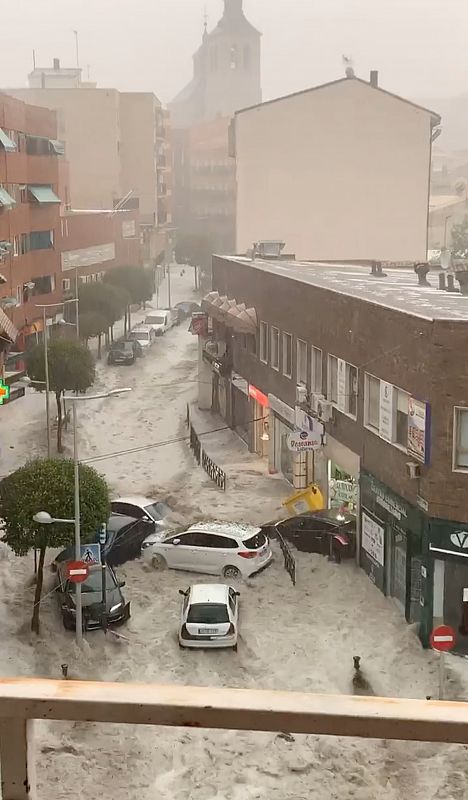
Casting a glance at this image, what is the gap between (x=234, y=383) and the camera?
3734cm

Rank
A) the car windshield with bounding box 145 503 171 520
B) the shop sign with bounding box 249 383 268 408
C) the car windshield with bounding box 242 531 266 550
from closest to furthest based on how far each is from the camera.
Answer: the car windshield with bounding box 242 531 266 550, the car windshield with bounding box 145 503 171 520, the shop sign with bounding box 249 383 268 408

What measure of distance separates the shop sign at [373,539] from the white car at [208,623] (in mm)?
3913

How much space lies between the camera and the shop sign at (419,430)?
18844 mm

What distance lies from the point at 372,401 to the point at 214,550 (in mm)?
5151

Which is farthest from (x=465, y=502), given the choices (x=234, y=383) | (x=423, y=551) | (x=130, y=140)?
(x=130, y=140)

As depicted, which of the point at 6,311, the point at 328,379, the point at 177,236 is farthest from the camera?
the point at 177,236

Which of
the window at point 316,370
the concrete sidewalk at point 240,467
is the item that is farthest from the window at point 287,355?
the concrete sidewalk at point 240,467

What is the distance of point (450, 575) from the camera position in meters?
18.8

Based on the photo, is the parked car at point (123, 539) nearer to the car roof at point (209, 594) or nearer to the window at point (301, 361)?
the car roof at point (209, 594)

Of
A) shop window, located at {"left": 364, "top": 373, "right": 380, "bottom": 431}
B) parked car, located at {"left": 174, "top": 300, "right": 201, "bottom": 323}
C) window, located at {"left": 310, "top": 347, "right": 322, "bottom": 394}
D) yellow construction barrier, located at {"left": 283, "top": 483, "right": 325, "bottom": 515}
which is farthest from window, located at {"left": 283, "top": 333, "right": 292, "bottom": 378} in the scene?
parked car, located at {"left": 174, "top": 300, "right": 201, "bottom": 323}

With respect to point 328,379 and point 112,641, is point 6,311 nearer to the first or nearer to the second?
point 328,379

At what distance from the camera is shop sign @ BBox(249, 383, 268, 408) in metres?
32.8

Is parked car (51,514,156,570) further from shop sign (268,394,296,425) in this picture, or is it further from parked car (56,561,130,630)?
shop sign (268,394,296,425)

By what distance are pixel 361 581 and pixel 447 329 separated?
22.3 ft
